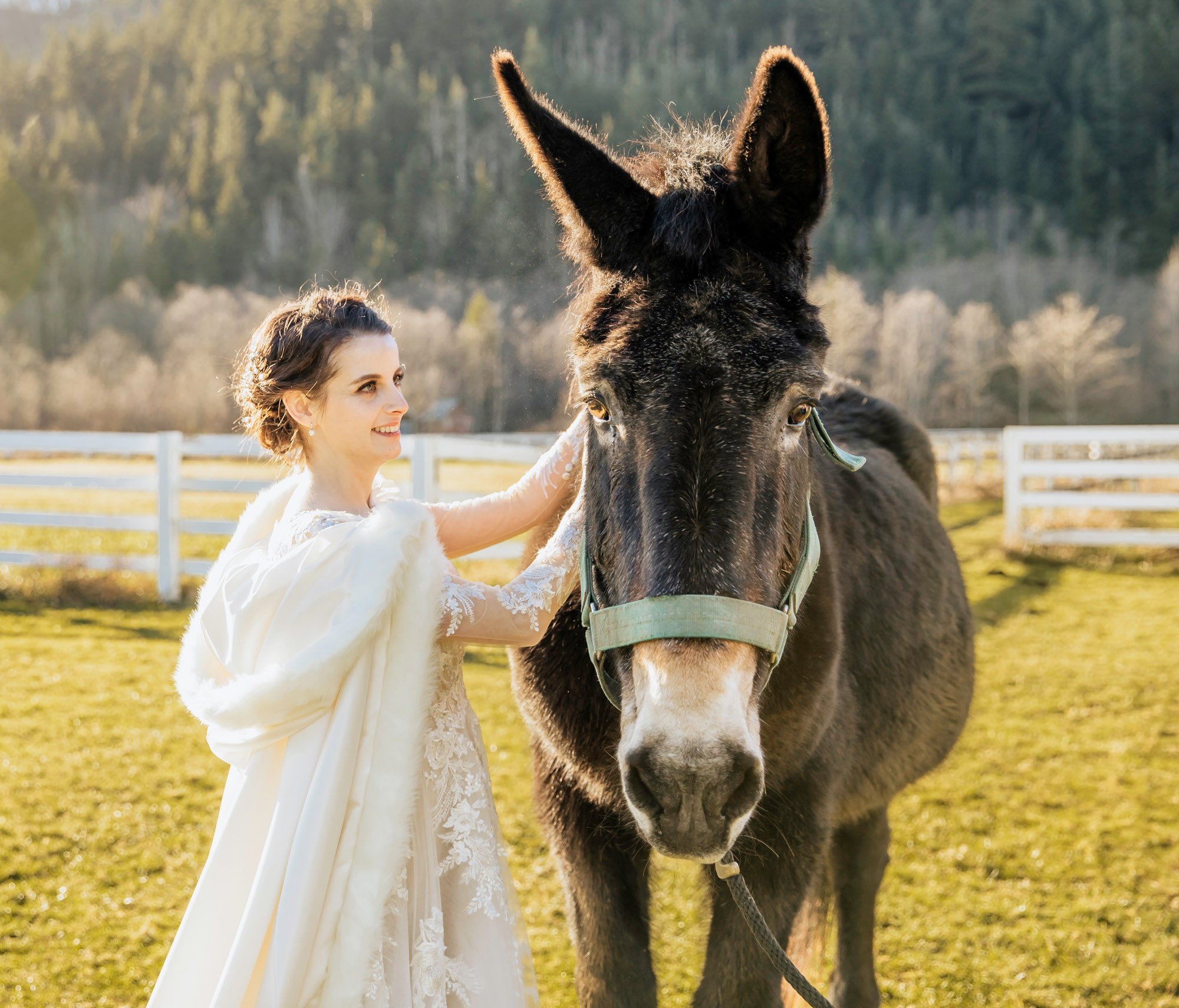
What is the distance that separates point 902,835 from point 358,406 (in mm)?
3820

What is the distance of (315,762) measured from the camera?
165cm

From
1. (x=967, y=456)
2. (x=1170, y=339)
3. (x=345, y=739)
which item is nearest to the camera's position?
(x=345, y=739)

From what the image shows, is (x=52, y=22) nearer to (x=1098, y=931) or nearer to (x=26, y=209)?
(x=26, y=209)

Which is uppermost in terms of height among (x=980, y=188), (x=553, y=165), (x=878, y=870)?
(x=980, y=188)

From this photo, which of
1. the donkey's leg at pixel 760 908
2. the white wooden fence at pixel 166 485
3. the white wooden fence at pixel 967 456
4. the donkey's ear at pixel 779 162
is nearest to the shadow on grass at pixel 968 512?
the white wooden fence at pixel 967 456

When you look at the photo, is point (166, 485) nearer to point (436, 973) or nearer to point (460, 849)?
point (460, 849)

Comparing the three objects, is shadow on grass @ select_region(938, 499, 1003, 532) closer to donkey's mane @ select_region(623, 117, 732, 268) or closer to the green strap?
the green strap

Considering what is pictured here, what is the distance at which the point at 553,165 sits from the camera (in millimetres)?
1802

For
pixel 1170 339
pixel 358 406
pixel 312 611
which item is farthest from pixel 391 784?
pixel 1170 339

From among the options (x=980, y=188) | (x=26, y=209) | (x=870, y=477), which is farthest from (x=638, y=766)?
(x=980, y=188)

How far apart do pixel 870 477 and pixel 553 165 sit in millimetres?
1915

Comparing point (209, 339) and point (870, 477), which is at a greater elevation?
point (209, 339)

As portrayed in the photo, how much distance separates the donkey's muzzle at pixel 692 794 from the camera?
1.26 m

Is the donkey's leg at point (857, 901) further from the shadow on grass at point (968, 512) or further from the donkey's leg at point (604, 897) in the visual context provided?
the shadow on grass at point (968, 512)
